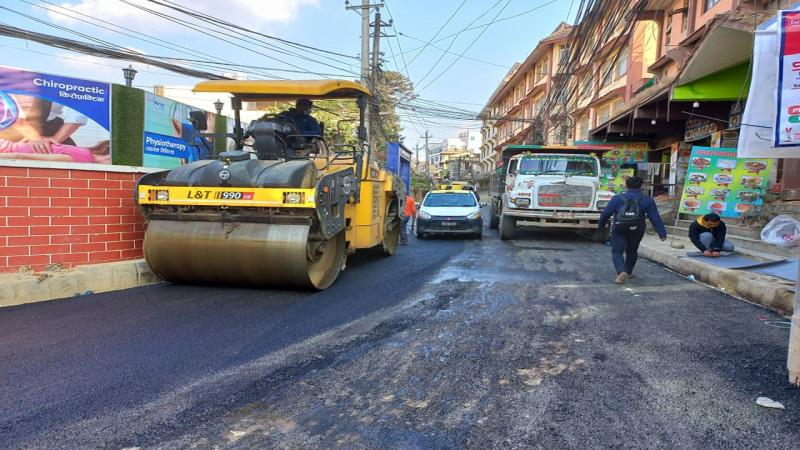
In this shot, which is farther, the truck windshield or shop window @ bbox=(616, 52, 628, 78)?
shop window @ bbox=(616, 52, 628, 78)

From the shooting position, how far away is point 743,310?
497 centimetres

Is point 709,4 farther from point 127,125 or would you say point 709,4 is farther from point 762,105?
point 127,125

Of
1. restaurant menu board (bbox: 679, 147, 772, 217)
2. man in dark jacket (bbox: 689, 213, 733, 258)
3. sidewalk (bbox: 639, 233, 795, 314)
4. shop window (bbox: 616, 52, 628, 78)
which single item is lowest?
sidewalk (bbox: 639, 233, 795, 314)

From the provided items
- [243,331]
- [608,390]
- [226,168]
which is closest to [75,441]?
[243,331]

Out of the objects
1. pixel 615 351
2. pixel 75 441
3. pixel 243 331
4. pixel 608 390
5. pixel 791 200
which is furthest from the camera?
pixel 791 200

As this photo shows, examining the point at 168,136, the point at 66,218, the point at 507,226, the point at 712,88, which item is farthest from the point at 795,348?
the point at 712,88

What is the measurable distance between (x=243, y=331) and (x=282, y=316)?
1.70 feet

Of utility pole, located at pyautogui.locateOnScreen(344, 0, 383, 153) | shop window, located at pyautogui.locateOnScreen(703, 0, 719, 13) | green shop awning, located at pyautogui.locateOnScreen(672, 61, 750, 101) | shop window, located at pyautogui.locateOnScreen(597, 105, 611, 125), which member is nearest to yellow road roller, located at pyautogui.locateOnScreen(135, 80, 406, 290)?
green shop awning, located at pyautogui.locateOnScreen(672, 61, 750, 101)

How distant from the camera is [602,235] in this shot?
11.4 meters

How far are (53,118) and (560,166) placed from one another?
402 inches

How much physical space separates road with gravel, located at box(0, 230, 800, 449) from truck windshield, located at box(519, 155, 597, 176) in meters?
6.41

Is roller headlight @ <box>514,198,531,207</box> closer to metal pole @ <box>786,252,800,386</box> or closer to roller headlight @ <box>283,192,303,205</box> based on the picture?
roller headlight @ <box>283,192,303,205</box>

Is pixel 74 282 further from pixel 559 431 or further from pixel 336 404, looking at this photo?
pixel 559 431

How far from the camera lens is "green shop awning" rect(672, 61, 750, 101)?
11.6 m
